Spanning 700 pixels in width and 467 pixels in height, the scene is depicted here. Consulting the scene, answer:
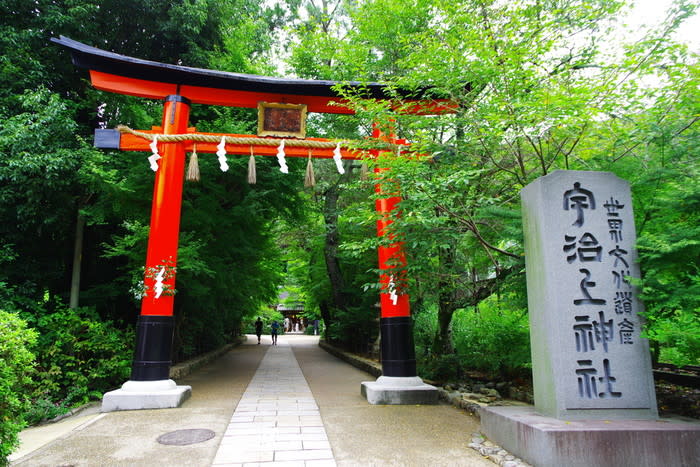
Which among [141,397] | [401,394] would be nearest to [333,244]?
[401,394]

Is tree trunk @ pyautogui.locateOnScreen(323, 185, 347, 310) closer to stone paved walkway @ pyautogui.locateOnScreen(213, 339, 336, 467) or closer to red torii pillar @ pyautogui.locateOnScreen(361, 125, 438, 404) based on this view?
red torii pillar @ pyautogui.locateOnScreen(361, 125, 438, 404)

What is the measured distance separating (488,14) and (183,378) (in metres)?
10.6

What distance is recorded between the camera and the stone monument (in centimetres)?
395

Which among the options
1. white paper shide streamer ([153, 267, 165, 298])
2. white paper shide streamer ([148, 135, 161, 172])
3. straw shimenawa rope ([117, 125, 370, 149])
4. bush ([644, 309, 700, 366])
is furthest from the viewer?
straw shimenawa rope ([117, 125, 370, 149])

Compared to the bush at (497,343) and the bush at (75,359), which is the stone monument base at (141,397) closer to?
the bush at (75,359)

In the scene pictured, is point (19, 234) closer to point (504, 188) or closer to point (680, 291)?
point (504, 188)

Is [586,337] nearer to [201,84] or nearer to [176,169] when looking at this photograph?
[176,169]

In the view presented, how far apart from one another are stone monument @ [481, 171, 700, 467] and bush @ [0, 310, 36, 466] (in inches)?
198

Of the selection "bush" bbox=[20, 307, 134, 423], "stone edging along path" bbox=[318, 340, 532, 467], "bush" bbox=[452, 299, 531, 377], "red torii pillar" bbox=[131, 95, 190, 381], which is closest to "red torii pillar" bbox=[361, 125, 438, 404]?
"stone edging along path" bbox=[318, 340, 532, 467]

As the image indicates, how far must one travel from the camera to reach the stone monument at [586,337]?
395 cm

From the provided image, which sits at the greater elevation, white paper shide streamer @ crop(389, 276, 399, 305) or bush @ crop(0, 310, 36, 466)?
white paper shide streamer @ crop(389, 276, 399, 305)

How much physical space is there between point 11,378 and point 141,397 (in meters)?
3.50

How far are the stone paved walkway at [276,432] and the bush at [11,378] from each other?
1.87 meters

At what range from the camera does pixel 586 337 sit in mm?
4594
